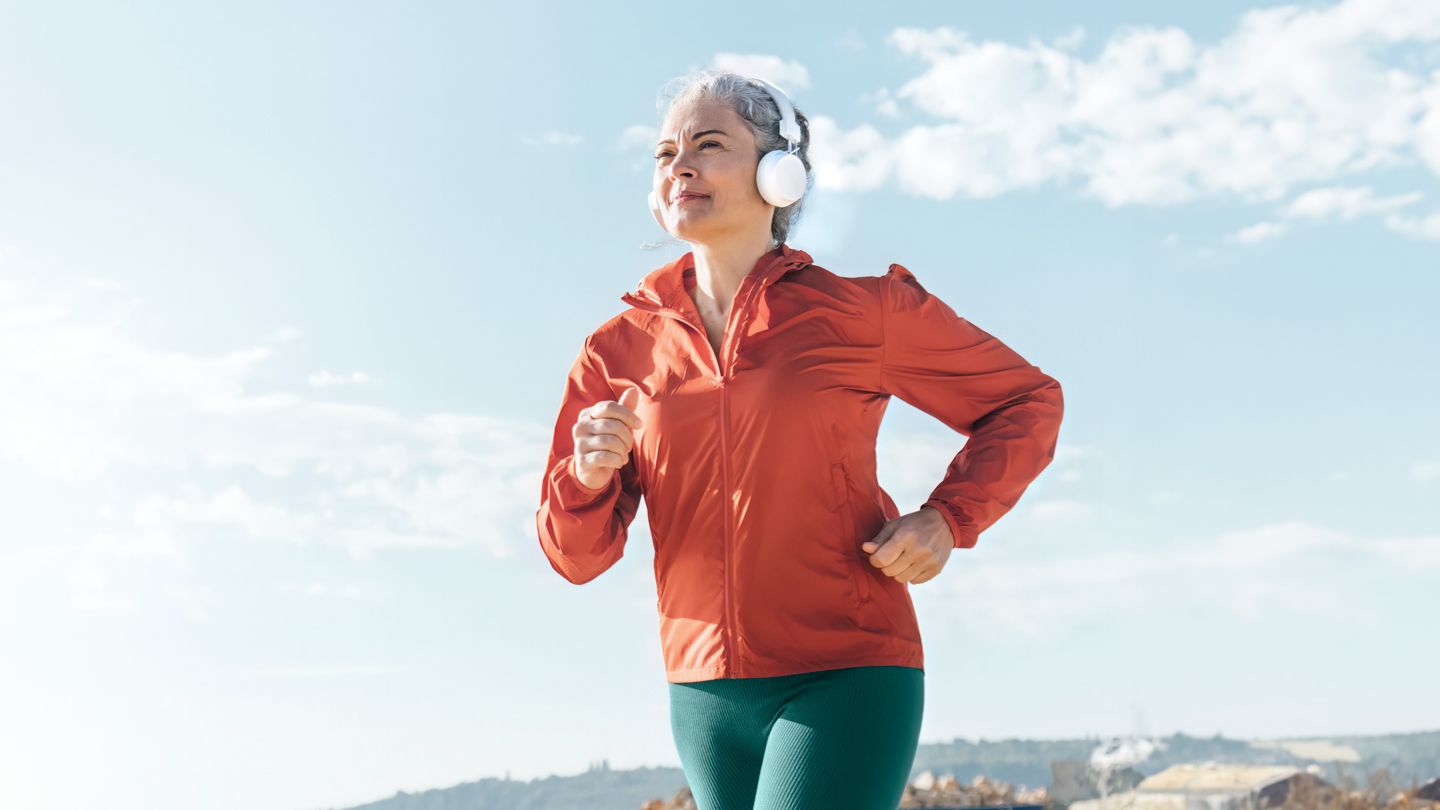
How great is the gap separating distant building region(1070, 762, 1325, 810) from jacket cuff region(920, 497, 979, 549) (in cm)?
530

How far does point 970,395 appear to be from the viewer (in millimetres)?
2688

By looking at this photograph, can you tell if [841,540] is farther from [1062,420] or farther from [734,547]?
[1062,420]

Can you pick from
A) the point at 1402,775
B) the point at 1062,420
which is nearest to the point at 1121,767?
the point at 1402,775

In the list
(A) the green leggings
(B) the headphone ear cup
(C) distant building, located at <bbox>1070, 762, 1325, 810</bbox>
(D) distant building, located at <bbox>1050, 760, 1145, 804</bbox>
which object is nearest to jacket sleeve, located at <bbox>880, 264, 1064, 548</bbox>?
(B) the headphone ear cup

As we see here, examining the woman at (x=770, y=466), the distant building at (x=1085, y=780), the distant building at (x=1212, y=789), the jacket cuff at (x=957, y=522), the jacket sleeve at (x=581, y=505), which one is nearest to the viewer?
the woman at (x=770, y=466)

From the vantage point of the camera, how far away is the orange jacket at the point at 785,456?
2.39 meters

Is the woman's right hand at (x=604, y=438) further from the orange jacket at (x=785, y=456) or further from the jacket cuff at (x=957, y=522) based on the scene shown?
the jacket cuff at (x=957, y=522)

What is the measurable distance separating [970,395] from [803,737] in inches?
30.0

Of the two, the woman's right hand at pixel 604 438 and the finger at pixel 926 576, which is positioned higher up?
the woman's right hand at pixel 604 438

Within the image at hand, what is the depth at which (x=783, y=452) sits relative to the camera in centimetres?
242

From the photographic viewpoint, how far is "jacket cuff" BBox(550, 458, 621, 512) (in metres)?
2.57

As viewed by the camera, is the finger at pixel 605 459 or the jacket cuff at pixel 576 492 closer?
the finger at pixel 605 459

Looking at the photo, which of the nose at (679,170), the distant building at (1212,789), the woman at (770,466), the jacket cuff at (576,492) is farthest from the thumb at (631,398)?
the distant building at (1212,789)

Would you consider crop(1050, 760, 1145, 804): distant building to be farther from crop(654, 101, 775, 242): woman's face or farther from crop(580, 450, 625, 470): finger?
crop(580, 450, 625, 470): finger
